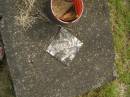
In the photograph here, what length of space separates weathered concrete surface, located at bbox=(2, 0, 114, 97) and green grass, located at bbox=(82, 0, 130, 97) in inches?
24.4

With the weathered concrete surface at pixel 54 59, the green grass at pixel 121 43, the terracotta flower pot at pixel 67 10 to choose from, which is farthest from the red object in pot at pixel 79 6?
the green grass at pixel 121 43

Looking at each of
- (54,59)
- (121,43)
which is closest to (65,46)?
(54,59)

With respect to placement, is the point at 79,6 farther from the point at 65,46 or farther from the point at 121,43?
the point at 121,43

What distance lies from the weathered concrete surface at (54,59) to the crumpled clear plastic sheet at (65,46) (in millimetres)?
48

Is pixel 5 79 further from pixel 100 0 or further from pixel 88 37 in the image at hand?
pixel 100 0

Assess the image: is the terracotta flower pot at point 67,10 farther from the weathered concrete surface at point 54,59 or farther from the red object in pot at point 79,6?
the weathered concrete surface at point 54,59

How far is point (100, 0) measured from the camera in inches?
188

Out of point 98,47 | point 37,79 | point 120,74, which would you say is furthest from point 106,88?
point 37,79

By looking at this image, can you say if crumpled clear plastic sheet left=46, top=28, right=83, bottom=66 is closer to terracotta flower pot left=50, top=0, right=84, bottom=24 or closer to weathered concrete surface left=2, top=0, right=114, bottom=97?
weathered concrete surface left=2, top=0, right=114, bottom=97

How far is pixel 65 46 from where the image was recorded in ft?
15.1

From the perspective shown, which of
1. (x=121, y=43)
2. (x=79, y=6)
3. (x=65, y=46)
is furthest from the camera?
(x=121, y=43)

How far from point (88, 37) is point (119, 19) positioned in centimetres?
102

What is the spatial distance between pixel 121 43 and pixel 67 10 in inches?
50.1

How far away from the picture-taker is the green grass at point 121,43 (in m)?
5.45
